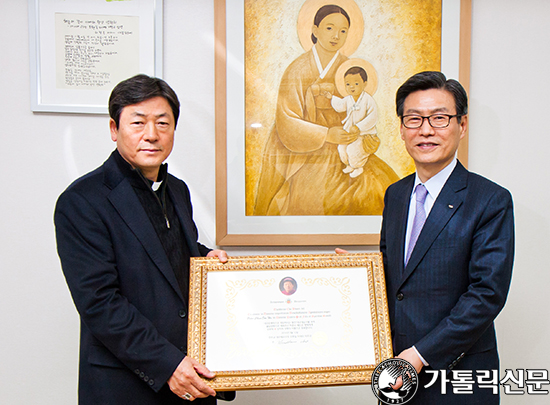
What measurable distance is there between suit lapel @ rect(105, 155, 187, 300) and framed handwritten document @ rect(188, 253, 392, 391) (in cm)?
9

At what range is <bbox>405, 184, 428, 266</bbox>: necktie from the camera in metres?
1.37

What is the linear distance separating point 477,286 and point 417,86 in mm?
725

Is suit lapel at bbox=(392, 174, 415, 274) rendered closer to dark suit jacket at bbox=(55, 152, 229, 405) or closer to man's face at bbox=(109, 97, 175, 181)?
dark suit jacket at bbox=(55, 152, 229, 405)

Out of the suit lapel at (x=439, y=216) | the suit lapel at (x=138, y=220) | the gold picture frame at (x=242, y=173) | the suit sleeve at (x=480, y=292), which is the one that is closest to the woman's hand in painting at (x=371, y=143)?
the gold picture frame at (x=242, y=173)

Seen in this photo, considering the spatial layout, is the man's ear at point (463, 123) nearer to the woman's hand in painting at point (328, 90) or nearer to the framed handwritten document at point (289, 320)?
the framed handwritten document at point (289, 320)

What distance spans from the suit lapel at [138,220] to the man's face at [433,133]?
0.96 m

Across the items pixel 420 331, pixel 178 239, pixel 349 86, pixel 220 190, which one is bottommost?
pixel 420 331

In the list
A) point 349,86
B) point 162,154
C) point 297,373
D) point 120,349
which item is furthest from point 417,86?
point 120,349

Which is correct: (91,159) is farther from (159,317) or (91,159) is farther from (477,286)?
(477,286)

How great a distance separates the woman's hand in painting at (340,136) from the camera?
1.95m

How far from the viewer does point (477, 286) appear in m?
1.24

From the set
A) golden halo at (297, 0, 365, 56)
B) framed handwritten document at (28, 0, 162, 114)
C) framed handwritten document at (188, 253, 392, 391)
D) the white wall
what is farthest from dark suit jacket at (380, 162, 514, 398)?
framed handwritten document at (28, 0, 162, 114)

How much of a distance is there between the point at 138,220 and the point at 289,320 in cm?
61

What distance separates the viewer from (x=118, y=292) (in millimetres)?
1228
